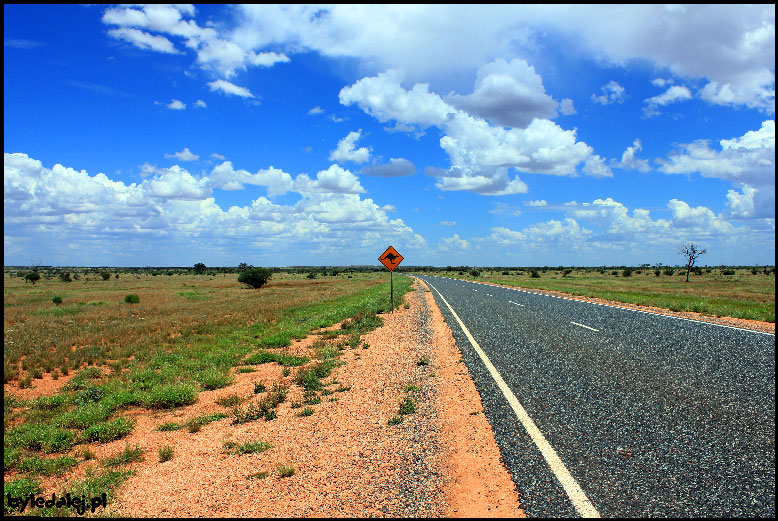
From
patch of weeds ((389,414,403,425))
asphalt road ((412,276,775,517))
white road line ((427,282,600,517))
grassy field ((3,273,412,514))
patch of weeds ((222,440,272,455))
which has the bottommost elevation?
grassy field ((3,273,412,514))

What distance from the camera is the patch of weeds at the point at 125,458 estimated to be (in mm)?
6279

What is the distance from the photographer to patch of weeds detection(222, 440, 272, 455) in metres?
5.98

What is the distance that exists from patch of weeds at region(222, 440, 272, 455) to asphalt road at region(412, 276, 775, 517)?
310cm

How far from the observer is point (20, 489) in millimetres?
5426

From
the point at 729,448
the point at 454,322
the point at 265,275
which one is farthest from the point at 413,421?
the point at 265,275

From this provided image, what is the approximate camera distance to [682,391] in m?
6.91

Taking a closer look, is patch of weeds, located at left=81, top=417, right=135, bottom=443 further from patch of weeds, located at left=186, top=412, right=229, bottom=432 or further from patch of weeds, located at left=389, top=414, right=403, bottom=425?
patch of weeds, located at left=389, top=414, right=403, bottom=425

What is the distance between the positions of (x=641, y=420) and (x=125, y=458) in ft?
A: 23.3

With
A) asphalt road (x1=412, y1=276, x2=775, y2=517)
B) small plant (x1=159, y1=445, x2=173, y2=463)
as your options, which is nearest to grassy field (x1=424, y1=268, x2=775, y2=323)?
asphalt road (x1=412, y1=276, x2=775, y2=517)

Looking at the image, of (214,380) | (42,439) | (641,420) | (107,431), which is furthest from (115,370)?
(641,420)

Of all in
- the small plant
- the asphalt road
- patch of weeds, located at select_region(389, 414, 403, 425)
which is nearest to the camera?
the asphalt road

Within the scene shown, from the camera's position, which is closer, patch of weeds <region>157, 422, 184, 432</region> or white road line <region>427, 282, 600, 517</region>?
white road line <region>427, 282, 600, 517</region>

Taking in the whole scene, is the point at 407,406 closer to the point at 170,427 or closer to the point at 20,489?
the point at 170,427

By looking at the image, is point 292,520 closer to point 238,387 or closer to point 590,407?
point 590,407
